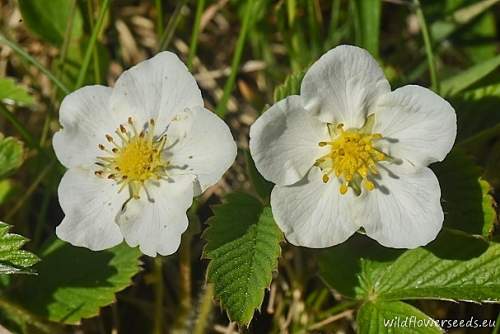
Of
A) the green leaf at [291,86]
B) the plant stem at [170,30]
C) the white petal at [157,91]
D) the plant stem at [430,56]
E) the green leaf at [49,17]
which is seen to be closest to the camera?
the white petal at [157,91]

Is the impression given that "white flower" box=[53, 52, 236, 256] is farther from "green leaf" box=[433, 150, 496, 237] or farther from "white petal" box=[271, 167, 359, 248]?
"green leaf" box=[433, 150, 496, 237]

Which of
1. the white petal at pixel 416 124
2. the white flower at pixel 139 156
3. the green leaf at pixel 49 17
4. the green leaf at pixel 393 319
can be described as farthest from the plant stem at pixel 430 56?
the green leaf at pixel 49 17

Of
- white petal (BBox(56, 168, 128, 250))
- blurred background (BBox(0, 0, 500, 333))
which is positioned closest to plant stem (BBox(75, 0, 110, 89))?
blurred background (BBox(0, 0, 500, 333))

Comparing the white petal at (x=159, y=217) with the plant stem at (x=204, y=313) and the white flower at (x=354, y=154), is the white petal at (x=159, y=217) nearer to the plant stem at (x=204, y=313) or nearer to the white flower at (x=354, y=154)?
the white flower at (x=354, y=154)

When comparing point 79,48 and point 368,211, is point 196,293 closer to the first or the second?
point 368,211

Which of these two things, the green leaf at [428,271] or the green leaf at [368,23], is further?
the green leaf at [368,23]
